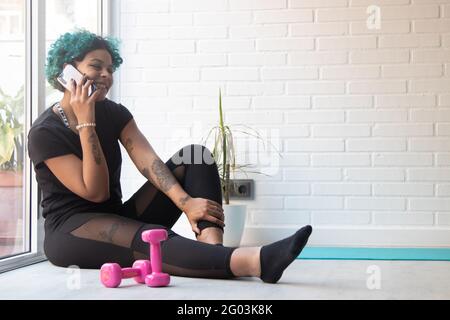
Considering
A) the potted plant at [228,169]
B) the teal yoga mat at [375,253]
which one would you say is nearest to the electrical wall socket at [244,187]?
the potted plant at [228,169]

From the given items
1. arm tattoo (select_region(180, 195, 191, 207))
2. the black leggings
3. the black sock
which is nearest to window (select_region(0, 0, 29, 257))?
the black leggings

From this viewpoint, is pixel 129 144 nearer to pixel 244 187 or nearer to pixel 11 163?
pixel 11 163

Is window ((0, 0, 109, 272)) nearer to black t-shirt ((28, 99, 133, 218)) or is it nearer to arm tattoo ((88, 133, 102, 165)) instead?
black t-shirt ((28, 99, 133, 218))

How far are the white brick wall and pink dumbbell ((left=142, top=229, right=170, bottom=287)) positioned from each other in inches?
71.3

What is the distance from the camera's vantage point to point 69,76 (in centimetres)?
270

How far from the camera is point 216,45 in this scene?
4.10m

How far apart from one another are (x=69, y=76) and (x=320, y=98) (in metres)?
1.77

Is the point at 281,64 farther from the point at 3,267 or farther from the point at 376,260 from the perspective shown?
the point at 3,267

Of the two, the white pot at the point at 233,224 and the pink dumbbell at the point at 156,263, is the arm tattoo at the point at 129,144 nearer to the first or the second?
the pink dumbbell at the point at 156,263

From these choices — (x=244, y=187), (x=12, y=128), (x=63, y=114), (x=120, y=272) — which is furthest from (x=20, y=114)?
(x=244, y=187)

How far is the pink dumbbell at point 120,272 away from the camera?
2.24 m
